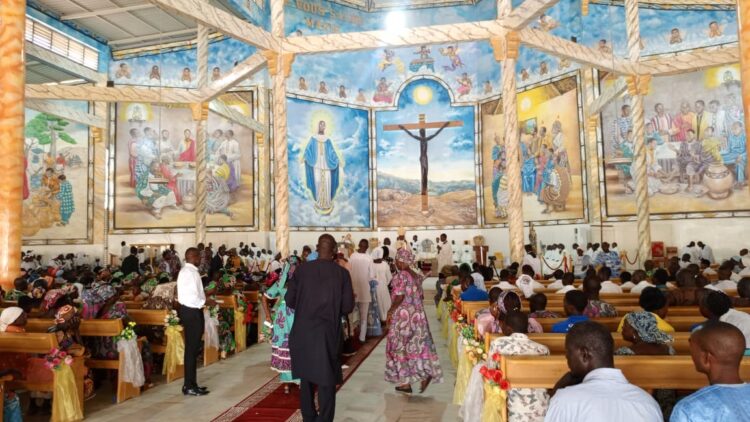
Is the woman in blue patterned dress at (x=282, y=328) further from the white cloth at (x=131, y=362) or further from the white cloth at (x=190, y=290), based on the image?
the white cloth at (x=131, y=362)

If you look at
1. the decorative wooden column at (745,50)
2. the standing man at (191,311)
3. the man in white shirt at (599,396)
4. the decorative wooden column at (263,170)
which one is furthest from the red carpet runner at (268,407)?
the decorative wooden column at (263,170)

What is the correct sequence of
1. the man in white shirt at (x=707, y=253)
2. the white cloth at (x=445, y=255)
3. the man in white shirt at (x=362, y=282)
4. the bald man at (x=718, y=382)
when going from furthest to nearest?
the white cloth at (x=445, y=255) → the man in white shirt at (x=707, y=253) → the man in white shirt at (x=362, y=282) → the bald man at (x=718, y=382)

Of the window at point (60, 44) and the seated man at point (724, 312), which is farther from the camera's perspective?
the window at point (60, 44)

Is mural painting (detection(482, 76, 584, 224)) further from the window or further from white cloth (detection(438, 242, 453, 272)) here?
the window

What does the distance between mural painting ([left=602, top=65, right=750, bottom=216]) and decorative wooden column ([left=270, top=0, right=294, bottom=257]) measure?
9.23 metres

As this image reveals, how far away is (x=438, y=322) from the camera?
37.6ft

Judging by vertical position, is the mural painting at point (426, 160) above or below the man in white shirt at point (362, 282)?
above

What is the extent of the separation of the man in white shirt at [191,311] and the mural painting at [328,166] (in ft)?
49.7

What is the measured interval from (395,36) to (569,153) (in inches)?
358

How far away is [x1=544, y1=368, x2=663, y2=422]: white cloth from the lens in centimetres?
205

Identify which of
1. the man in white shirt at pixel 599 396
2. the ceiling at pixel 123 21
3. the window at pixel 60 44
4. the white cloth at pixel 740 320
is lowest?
the white cloth at pixel 740 320

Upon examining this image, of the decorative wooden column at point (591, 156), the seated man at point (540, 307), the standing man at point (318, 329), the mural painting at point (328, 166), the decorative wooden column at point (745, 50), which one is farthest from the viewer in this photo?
the mural painting at point (328, 166)

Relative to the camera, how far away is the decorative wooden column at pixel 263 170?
19.9 meters

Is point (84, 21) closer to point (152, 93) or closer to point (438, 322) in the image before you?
point (152, 93)
